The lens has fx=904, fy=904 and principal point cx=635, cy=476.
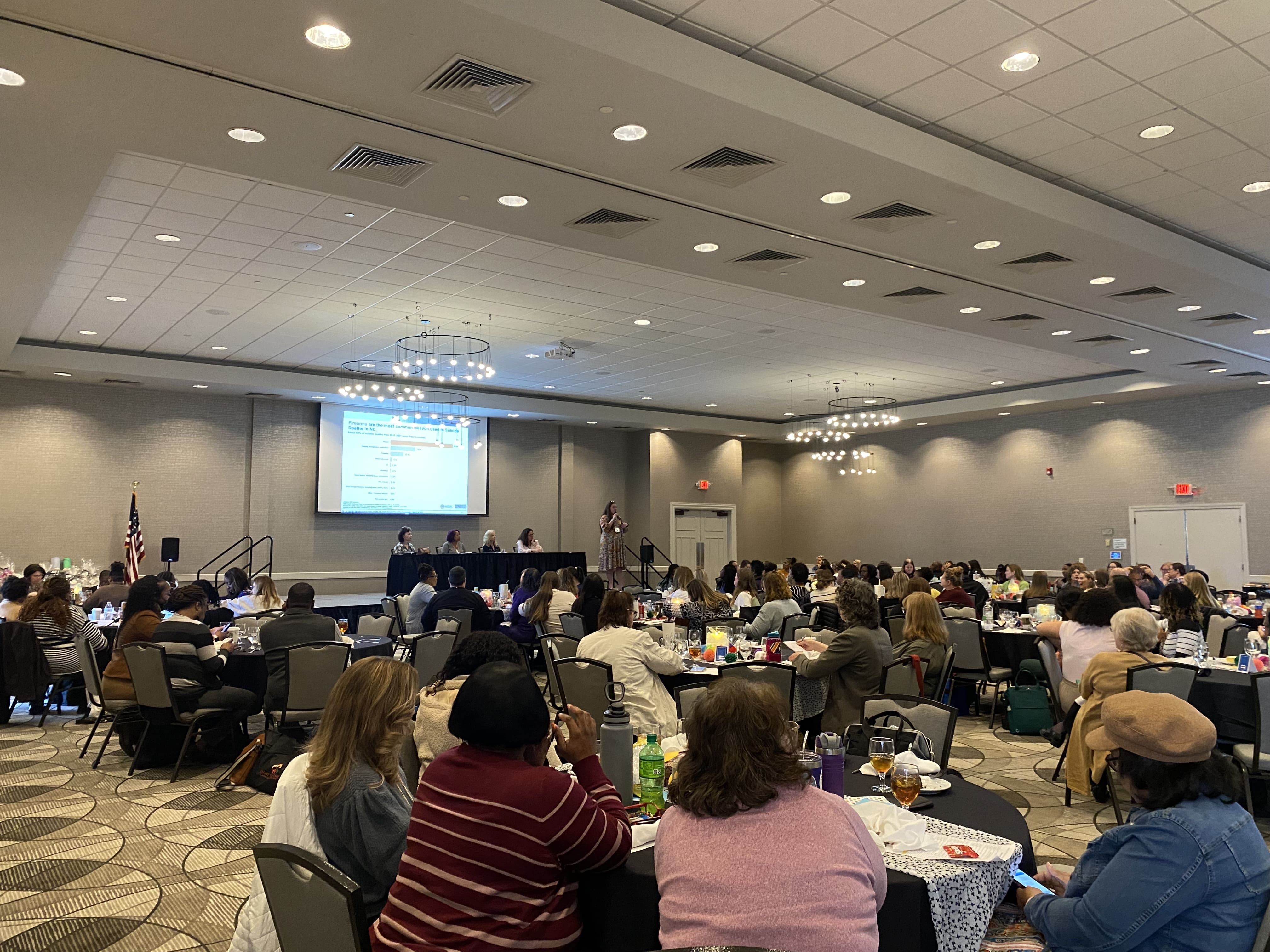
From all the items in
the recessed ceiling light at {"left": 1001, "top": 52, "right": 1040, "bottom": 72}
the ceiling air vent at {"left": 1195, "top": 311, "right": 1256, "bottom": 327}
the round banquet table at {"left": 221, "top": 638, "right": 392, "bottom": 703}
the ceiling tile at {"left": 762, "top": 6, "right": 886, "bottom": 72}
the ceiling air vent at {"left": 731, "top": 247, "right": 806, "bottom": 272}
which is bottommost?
the round banquet table at {"left": 221, "top": 638, "right": 392, "bottom": 703}

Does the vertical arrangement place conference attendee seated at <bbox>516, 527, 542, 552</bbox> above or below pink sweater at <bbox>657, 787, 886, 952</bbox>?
above

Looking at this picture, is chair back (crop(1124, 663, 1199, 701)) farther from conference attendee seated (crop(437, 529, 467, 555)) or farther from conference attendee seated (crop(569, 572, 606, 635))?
conference attendee seated (crop(437, 529, 467, 555))

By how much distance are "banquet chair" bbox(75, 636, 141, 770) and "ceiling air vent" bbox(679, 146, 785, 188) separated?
5.50 m

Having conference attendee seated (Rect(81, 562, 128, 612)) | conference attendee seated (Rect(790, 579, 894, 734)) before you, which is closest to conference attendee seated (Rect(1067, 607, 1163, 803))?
conference attendee seated (Rect(790, 579, 894, 734))

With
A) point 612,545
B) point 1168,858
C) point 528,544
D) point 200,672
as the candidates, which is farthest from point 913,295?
point 612,545

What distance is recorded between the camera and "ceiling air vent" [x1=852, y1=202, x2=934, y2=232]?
6344 mm

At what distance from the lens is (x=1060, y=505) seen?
17.1 metres

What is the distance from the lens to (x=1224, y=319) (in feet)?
32.2

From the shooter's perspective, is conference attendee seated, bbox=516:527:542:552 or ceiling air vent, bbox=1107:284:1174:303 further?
conference attendee seated, bbox=516:527:542:552

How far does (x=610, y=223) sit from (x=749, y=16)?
7.48 feet

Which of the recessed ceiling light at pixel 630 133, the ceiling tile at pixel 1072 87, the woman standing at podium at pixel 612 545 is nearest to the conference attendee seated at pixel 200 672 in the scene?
the recessed ceiling light at pixel 630 133

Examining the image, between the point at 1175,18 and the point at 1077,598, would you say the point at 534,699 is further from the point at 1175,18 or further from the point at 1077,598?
the point at 1077,598

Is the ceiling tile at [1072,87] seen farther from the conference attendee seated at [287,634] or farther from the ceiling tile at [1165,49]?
the conference attendee seated at [287,634]

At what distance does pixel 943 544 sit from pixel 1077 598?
1246 centimetres
